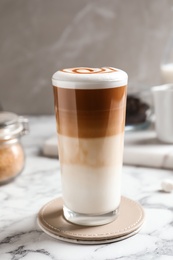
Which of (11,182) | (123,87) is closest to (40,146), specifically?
(11,182)

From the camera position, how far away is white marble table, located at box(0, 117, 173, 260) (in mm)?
574

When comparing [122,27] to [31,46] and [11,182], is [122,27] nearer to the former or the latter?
[31,46]

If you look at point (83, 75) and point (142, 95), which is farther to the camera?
point (142, 95)

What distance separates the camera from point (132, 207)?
26.9 inches

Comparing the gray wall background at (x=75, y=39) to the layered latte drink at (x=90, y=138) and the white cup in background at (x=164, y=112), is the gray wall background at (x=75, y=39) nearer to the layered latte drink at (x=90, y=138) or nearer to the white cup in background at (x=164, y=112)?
the white cup in background at (x=164, y=112)

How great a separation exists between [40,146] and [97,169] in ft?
1.40

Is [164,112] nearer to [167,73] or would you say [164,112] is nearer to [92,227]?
[167,73]

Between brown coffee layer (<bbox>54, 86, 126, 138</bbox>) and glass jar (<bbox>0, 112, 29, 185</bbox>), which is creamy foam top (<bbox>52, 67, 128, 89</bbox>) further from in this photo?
glass jar (<bbox>0, 112, 29, 185</bbox>)

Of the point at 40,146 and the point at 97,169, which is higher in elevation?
the point at 97,169

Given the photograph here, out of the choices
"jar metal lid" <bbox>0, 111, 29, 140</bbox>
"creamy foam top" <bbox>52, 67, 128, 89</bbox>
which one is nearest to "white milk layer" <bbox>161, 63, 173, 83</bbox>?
"jar metal lid" <bbox>0, 111, 29, 140</bbox>

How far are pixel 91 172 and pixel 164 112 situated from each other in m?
0.38

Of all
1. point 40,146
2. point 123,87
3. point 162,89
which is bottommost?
point 40,146

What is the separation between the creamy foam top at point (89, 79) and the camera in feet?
1.88

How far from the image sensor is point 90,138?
60cm
